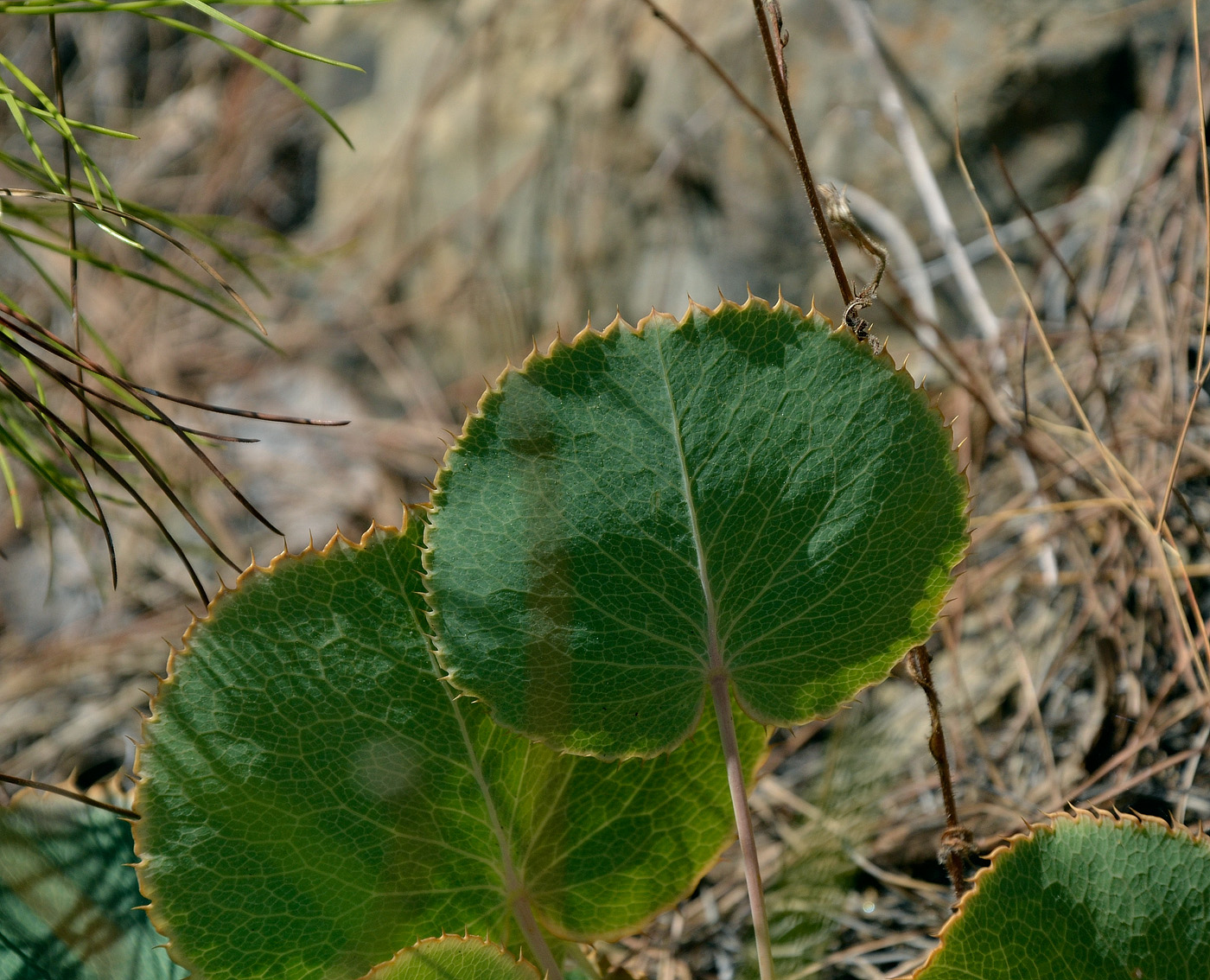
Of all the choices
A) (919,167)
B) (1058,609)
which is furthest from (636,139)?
(1058,609)

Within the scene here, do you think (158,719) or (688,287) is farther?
(688,287)

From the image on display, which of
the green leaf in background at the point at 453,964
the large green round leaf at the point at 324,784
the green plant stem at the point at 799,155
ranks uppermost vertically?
the green plant stem at the point at 799,155

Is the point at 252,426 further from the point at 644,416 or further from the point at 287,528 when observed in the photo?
the point at 644,416

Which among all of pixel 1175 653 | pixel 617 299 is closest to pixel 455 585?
pixel 1175 653

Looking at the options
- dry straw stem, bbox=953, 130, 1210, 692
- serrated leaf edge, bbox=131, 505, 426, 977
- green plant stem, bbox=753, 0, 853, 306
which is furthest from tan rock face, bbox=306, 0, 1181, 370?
serrated leaf edge, bbox=131, 505, 426, 977

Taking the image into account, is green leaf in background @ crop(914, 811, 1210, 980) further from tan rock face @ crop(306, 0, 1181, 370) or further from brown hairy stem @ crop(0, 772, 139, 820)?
tan rock face @ crop(306, 0, 1181, 370)

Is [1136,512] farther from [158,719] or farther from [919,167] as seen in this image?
[158,719]

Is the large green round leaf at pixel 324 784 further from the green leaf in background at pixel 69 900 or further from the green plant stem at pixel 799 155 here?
the green plant stem at pixel 799 155

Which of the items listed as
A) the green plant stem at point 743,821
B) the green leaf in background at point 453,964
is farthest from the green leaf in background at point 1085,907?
the green leaf in background at point 453,964
